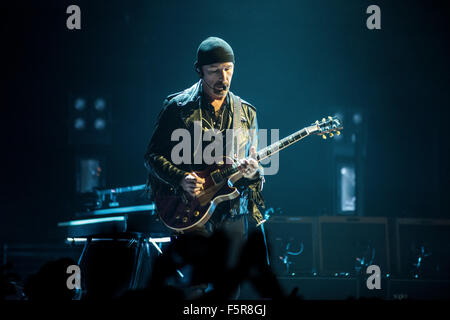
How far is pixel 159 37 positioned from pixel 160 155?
4.79 metres

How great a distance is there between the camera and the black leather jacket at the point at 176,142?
11.9 ft

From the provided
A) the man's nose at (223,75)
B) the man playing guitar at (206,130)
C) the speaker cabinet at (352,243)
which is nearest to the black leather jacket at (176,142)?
the man playing guitar at (206,130)

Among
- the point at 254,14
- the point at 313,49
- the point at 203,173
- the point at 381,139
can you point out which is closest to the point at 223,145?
the point at 203,173

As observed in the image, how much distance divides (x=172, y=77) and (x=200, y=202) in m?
4.93

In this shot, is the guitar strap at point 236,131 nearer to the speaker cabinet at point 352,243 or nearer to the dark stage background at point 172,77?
the speaker cabinet at point 352,243

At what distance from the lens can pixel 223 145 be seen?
12.1ft

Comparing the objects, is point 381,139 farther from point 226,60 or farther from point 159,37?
point 226,60

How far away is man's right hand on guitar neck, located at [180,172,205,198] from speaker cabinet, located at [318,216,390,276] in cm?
309

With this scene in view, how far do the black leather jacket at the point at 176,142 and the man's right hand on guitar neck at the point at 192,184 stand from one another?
0.17 feet

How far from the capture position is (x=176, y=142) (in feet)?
12.2

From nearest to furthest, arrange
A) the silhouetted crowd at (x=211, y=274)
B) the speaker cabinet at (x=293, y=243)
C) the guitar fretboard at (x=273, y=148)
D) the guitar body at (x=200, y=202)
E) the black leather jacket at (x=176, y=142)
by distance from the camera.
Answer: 1. the silhouetted crowd at (x=211, y=274)
2. the guitar body at (x=200, y=202)
3. the black leather jacket at (x=176, y=142)
4. the guitar fretboard at (x=273, y=148)
5. the speaker cabinet at (x=293, y=243)

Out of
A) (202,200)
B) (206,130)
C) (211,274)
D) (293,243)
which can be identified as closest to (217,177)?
(202,200)

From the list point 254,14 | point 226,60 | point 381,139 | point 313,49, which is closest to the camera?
point 226,60

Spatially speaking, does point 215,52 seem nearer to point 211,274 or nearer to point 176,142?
point 176,142
